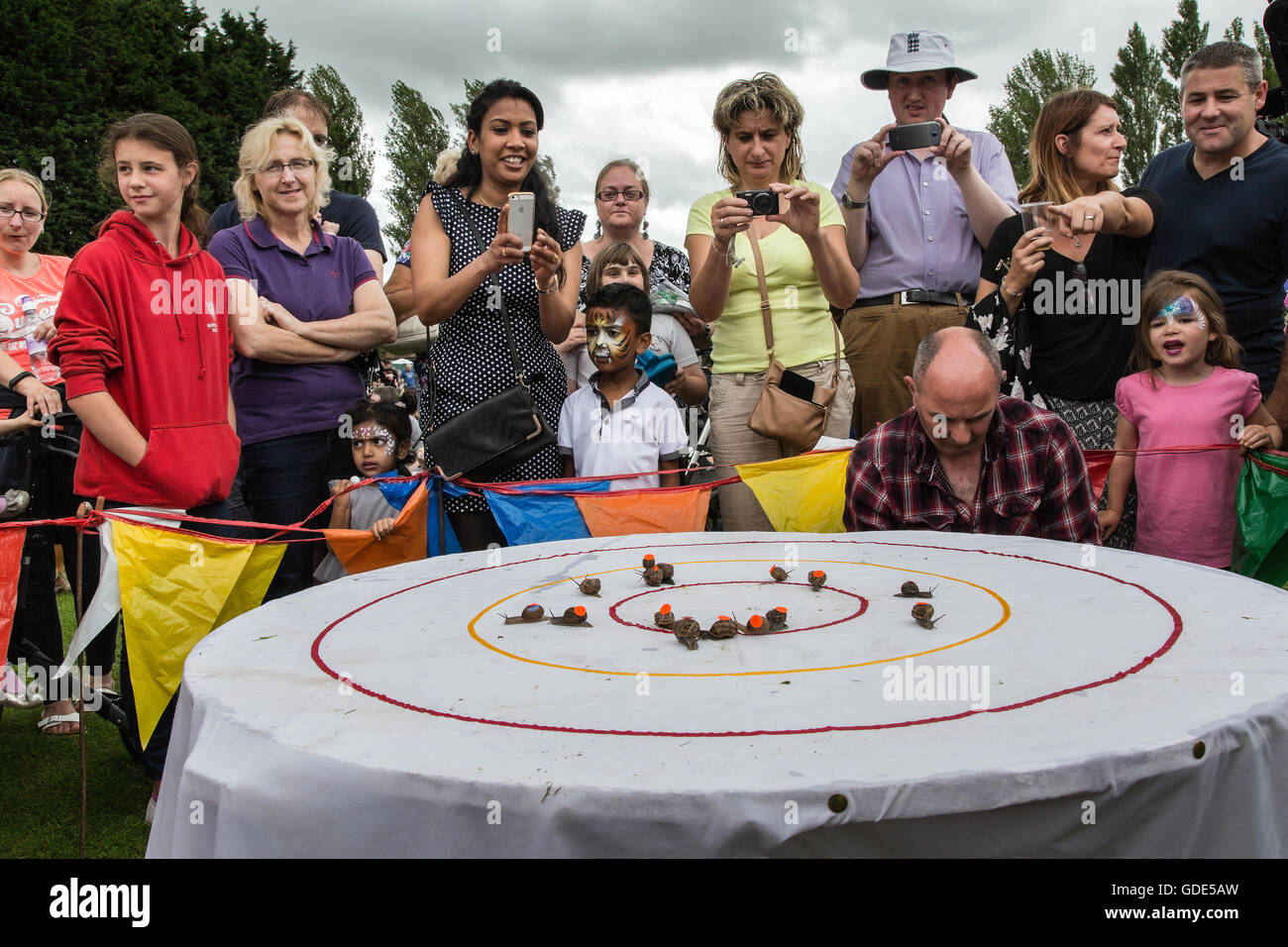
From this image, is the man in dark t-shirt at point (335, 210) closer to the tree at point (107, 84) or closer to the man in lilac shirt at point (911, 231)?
the man in lilac shirt at point (911, 231)

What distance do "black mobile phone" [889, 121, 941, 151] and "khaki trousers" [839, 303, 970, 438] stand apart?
73cm

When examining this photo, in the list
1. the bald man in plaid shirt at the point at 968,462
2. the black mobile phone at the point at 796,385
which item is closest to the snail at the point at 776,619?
the bald man in plaid shirt at the point at 968,462

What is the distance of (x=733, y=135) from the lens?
486 cm

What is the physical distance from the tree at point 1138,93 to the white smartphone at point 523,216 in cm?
3219

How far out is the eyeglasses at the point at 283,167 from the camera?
452cm

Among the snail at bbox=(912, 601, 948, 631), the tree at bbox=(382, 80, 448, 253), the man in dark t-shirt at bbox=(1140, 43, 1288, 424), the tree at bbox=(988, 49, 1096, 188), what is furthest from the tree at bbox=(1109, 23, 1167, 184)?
the snail at bbox=(912, 601, 948, 631)

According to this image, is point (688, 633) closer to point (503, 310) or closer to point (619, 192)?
point (503, 310)

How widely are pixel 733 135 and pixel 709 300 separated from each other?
81cm

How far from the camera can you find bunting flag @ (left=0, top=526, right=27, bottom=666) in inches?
135

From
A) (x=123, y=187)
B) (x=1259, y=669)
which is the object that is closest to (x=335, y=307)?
(x=123, y=187)

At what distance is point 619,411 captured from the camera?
16.1 ft

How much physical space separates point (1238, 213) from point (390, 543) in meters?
4.03

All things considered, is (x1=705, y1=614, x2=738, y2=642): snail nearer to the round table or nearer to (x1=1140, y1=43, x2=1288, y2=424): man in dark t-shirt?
the round table

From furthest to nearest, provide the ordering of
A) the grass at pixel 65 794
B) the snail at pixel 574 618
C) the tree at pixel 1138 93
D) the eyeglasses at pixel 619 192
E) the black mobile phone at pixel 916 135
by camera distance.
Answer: the tree at pixel 1138 93 < the eyeglasses at pixel 619 192 < the black mobile phone at pixel 916 135 < the grass at pixel 65 794 < the snail at pixel 574 618
